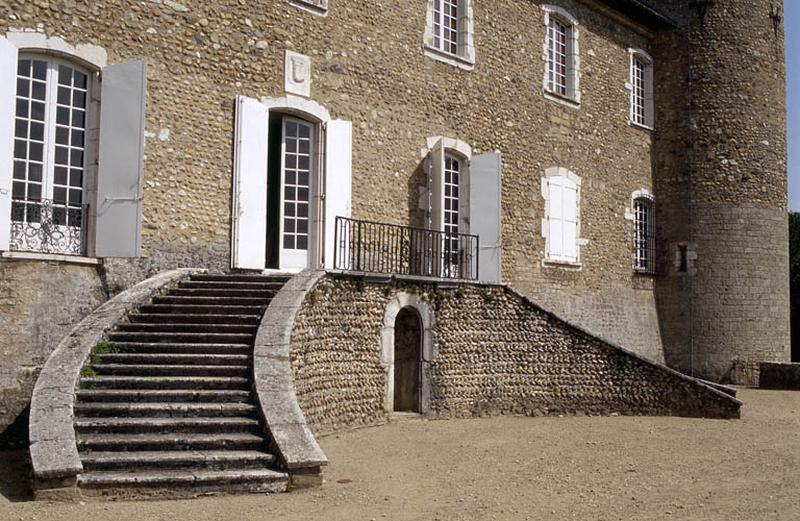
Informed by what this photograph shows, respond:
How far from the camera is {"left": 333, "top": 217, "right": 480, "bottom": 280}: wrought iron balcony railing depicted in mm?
11125

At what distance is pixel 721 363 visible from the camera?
1622cm

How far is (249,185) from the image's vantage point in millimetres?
10180

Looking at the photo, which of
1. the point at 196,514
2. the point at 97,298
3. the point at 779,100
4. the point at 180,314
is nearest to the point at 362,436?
the point at 180,314

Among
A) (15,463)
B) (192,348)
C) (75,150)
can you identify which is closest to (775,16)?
(75,150)

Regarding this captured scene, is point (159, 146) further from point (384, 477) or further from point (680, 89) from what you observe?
point (680, 89)

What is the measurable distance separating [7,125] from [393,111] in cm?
542

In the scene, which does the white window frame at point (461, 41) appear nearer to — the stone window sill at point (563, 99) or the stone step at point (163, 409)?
the stone window sill at point (563, 99)

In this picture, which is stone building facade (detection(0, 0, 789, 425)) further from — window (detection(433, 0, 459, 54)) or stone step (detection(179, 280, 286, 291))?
stone step (detection(179, 280, 286, 291))

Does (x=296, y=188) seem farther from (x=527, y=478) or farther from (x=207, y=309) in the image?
(x=527, y=478)

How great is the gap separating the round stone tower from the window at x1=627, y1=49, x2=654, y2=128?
7.9 inches

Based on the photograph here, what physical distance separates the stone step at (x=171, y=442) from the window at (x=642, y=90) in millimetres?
12396

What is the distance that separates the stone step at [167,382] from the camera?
701cm

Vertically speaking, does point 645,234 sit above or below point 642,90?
below

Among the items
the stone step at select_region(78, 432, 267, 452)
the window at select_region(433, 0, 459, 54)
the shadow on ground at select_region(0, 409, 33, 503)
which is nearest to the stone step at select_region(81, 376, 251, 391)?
the stone step at select_region(78, 432, 267, 452)
